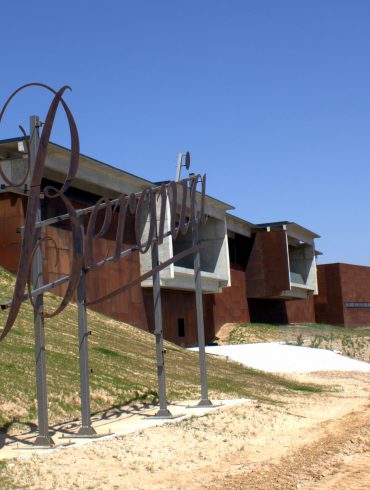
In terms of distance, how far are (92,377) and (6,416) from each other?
160 inches

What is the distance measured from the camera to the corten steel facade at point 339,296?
67006 millimetres

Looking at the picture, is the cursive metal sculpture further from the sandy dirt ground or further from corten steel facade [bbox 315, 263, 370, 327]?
corten steel facade [bbox 315, 263, 370, 327]

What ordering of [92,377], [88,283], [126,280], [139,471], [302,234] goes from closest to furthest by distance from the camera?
1. [139,471]
2. [92,377]
3. [88,283]
4. [126,280]
5. [302,234]

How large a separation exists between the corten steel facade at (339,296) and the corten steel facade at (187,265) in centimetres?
232

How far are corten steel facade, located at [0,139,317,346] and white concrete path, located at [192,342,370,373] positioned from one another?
15.6ft

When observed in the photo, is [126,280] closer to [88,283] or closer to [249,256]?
[88,283]

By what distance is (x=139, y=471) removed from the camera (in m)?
10.4

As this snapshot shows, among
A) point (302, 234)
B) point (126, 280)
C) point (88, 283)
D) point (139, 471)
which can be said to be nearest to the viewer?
point (139, 471)

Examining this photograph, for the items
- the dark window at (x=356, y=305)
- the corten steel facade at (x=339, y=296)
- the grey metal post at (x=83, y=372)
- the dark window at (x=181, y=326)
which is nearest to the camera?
the grey metal post at (x=83, y=372)

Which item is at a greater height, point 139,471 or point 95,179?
point 95,179

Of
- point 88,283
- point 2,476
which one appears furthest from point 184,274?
point 2,476

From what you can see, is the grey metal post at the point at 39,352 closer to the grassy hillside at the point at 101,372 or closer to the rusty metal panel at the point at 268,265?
the grassy hillside at the point at 101,372

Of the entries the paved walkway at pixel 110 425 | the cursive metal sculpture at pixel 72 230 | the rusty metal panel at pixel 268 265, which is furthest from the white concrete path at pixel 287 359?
the cursive metal sculpture at pixel 72 230

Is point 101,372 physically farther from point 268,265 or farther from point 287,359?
point 268,265
